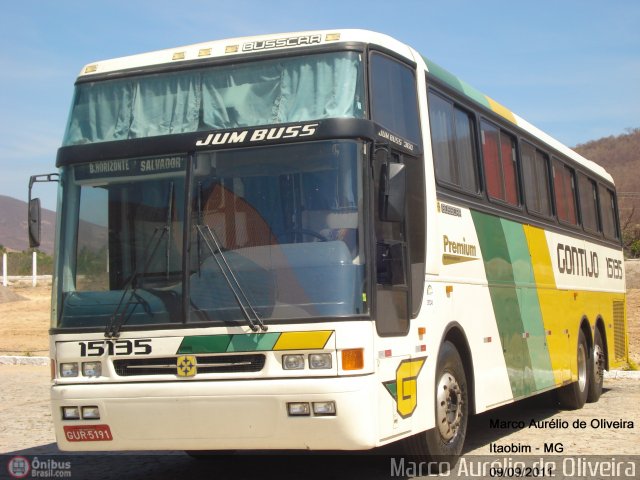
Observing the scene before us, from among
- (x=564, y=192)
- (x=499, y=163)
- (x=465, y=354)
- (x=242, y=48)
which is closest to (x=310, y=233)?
(x=242, y=48)

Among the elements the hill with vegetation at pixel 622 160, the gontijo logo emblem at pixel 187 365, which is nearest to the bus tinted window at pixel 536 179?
the gontijo logo emblem at pixel 187 365

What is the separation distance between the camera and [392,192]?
7.48 meters

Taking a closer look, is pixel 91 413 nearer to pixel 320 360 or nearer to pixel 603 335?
pixel 320 360

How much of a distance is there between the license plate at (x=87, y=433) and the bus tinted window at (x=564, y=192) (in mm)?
7888

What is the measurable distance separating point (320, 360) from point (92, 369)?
1.86 metres

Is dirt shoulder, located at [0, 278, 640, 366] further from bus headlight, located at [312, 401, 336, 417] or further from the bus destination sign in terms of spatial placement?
the bus destination sign

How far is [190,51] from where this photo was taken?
832 centimetres

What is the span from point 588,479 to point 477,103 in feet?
14.0

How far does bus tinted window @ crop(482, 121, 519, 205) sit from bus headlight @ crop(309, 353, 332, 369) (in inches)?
164

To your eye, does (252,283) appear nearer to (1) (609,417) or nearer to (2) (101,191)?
(2) (101,191)

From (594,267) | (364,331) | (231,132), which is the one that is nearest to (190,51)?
(231,132)

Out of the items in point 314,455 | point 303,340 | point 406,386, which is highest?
point 303,340

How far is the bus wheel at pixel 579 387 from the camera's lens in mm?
13883

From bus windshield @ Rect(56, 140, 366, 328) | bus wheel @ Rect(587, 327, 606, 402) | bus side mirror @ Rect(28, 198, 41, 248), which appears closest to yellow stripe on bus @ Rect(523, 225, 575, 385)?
bus wheel @ Rect(587, 327, 606, 402)
